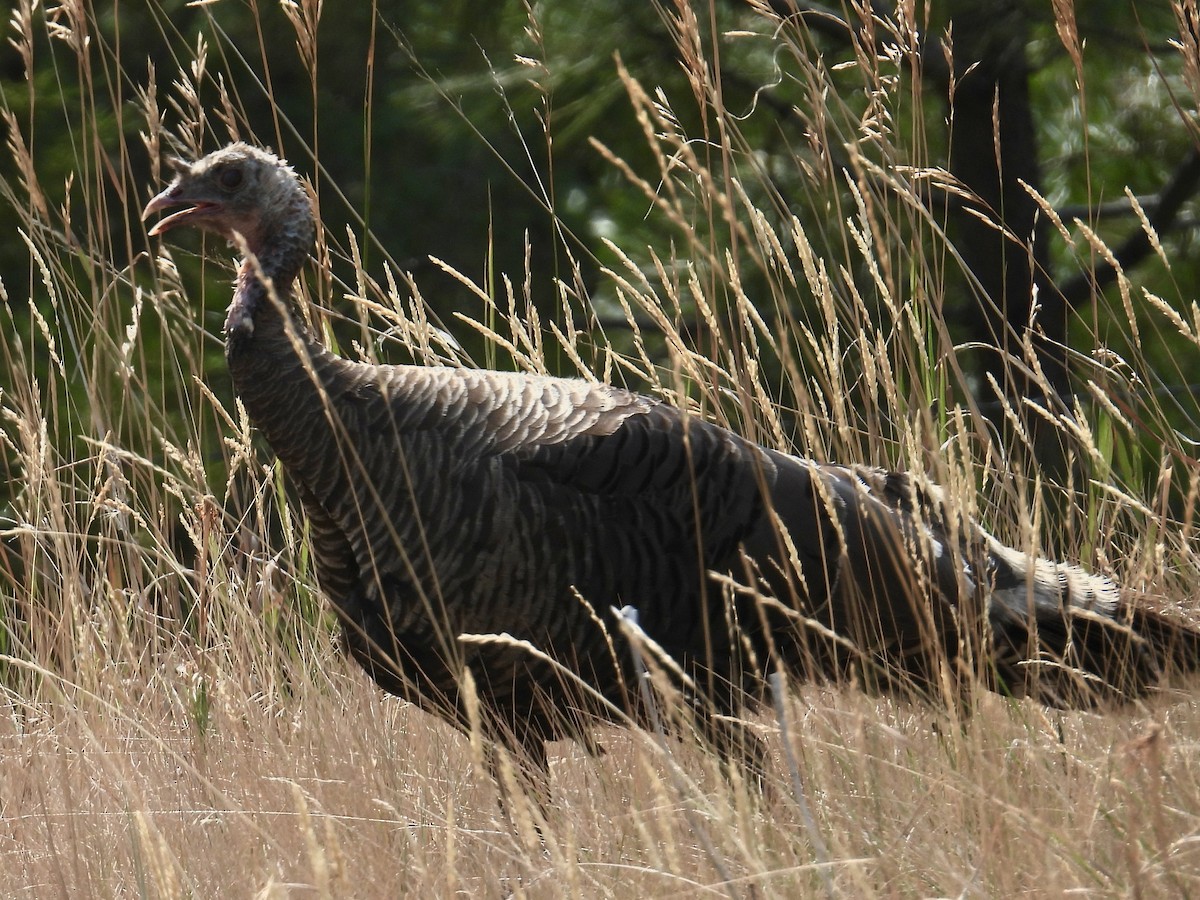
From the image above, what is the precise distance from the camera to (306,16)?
2635mm

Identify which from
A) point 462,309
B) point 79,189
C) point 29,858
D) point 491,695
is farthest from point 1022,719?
point 79,189

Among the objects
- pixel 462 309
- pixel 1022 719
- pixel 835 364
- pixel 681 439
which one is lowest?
pixel 462 309

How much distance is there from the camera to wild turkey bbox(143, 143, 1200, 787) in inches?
102

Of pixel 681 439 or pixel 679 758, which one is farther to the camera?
pixel 681 439

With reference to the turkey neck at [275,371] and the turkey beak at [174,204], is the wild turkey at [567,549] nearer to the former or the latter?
the turkey neck at [275,371]

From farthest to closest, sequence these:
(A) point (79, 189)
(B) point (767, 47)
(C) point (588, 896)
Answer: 1. (B) point (767, 47)
2. (A) point (79, 189)
3. (C) point (588, 896)

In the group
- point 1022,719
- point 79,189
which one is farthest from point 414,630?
point 79,189

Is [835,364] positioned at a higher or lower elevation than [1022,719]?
higher

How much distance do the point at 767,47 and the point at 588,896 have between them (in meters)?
5.34

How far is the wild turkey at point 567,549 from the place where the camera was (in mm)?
2580

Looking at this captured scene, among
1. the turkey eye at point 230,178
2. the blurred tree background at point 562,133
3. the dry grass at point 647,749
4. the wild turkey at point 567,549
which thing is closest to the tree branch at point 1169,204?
the blurred tree background at point 562,133

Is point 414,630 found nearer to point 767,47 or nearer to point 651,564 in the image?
point 651,564

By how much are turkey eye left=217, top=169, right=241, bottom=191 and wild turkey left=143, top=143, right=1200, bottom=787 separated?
0.28 metres

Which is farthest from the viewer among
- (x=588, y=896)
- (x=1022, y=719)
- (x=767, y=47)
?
(x=767, y=47)
